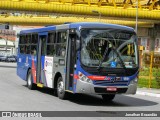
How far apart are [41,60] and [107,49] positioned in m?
4.72

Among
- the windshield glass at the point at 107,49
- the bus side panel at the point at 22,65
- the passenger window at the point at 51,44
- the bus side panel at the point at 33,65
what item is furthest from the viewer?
the bus side panel at the point at 22,65

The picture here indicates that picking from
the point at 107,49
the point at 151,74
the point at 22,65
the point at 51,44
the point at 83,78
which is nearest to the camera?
the point at 83,78

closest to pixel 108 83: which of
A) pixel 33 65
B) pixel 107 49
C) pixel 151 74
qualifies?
pixel 107 49

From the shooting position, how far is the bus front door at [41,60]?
19.1 m

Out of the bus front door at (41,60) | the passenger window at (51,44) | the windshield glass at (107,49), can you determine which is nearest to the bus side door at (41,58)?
the bus front door at (41,60)

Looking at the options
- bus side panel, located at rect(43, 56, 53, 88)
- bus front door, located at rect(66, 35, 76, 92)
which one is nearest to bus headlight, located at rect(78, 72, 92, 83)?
bus front door, located at rect(66, 35, 76, 92)

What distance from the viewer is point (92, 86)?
595 inches

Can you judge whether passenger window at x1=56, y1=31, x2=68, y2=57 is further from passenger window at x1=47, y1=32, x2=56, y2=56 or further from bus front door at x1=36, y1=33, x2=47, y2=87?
bus front door at x1=36, y1=33, x2=47, y2=87

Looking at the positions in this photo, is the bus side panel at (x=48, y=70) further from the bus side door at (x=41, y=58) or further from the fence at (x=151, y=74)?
the fence at (x=151, y=74)

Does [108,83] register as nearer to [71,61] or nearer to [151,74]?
[71,61]

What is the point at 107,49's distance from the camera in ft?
51.0

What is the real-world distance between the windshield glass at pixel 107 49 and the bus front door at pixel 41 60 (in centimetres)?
403

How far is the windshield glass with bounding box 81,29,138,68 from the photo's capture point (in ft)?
50.2

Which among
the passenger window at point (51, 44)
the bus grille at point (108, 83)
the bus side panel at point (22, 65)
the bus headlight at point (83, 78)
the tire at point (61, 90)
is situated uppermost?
the passenger window at point (51, 44)
